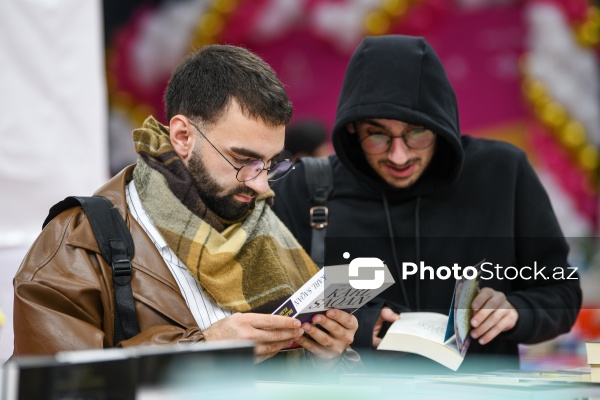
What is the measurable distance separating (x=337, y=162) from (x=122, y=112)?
13.3ft

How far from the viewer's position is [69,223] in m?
2.26

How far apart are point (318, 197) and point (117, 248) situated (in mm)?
1154

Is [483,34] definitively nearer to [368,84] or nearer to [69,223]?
[368,84]

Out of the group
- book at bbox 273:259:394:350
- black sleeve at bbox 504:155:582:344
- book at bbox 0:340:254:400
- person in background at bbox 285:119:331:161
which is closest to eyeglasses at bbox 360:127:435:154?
black sleeve at bbox 504:155:582:344

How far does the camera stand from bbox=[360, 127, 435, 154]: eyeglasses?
125 inches

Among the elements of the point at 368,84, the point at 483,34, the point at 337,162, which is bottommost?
the point at 337,162

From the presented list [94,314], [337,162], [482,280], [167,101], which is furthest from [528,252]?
[94,314]

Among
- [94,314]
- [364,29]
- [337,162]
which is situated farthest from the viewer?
[364,29]

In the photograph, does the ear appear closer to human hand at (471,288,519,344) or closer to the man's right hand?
the man's right hand

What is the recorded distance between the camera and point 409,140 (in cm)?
318

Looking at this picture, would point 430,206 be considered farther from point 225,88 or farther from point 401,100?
point 225,88

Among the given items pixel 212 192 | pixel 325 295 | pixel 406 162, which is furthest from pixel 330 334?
pixel 406 162

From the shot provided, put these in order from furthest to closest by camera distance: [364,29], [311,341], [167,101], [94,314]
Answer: [364,29] < [167,101] < [311,341] < [94,314]

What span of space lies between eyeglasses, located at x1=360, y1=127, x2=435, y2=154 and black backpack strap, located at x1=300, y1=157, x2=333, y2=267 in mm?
228
